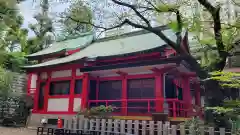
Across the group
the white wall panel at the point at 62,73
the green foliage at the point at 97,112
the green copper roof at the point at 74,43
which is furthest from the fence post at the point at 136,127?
the green copper roof at the point at 74,43

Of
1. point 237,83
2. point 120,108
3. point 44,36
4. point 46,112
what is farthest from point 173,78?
point 44,36

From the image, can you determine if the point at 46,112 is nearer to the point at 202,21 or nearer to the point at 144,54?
the point at 144,54

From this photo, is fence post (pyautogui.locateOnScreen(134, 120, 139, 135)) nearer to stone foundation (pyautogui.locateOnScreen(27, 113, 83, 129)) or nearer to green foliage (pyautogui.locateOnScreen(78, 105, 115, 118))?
green foliage (pyautogui.locateOnScreen(78, 105, 115, 118))

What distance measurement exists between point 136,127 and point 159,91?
332cm

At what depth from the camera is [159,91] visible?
1077 centimetres

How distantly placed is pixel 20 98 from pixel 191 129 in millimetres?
13495

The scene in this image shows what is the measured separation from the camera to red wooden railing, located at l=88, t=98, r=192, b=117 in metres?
10.7

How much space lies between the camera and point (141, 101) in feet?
38.3

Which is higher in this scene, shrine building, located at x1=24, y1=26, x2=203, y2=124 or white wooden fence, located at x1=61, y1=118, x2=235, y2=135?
shrine building, located at x1=24, y1=26, x2=203, y2=124

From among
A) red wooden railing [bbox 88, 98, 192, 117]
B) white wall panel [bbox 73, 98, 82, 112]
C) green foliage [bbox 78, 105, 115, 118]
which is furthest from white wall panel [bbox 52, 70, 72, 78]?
green foliage [bbox 78, 105, 115, 118]

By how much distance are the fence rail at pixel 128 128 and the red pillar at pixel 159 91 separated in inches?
108

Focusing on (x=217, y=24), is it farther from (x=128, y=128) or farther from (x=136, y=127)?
(x=128, y=128)

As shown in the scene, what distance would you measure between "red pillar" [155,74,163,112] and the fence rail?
2741mm

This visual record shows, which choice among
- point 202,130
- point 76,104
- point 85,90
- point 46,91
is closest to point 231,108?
point 202,130
